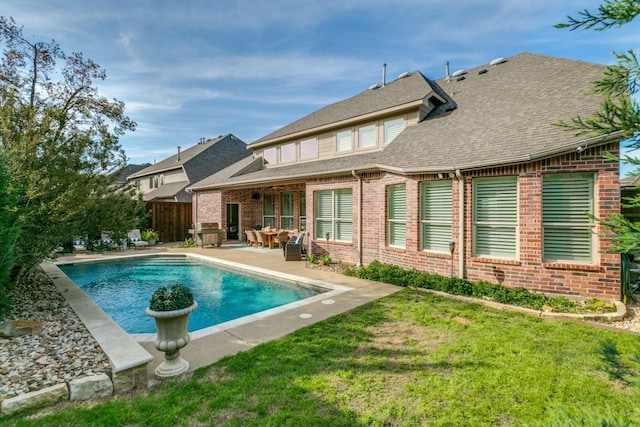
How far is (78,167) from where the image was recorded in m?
6.95

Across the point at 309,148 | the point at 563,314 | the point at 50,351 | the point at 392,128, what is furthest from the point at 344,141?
the point at 50,351

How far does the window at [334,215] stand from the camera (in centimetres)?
1090

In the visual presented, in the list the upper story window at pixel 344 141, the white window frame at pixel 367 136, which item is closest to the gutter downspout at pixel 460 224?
the white window frame at pixel 367 136

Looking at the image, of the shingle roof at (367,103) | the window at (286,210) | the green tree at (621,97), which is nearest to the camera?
the green tree at (621,97)

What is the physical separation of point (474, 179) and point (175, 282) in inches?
376

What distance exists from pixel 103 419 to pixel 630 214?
11.2 m

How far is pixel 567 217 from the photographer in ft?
20.8

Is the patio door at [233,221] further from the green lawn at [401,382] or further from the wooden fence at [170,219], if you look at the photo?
the green lawn at [401,382]

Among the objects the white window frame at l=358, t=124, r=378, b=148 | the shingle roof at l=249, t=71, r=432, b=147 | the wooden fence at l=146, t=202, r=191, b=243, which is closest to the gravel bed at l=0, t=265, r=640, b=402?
the white window frame at l=358, t=124, r=378, b=148

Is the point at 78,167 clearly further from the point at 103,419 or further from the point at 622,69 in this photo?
the point at 622,69

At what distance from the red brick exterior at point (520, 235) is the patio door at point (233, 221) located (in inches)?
A: 357

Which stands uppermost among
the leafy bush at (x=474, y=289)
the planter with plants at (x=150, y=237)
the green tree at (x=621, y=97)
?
the green tree at (x=621, y=97)

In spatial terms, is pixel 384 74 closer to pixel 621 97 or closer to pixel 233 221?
pixel 233 221

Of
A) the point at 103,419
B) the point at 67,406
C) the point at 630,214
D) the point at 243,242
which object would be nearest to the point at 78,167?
the point at 67,406
